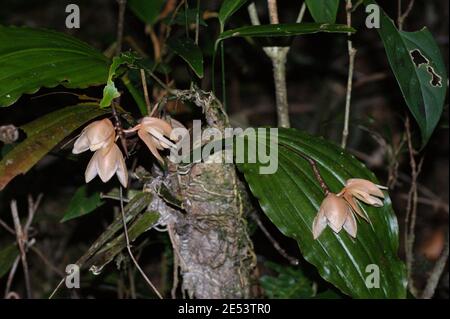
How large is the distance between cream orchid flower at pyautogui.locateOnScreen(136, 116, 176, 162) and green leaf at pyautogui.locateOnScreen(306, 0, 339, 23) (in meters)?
0.48

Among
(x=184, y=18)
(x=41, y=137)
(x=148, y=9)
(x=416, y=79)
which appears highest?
(x=148, y=9)

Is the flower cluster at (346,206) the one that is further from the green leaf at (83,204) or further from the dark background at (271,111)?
the green leaf at (83,204)

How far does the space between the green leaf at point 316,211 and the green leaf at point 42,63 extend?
1.40 ft

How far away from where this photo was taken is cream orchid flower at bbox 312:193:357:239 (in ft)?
4.46

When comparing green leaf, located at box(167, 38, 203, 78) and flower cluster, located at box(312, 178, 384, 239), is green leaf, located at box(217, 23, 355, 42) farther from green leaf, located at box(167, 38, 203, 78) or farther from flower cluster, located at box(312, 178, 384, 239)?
flower cluster, located at box(312, 178, 384, 239)

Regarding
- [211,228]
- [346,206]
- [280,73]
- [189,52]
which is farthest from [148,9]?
[346,206]

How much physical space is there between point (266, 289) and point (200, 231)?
46 centimetres

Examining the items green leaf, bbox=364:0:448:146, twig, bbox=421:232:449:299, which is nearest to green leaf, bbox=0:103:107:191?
green leaf, bbox=364:0:448:146

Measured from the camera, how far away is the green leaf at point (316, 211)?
1.41 meters

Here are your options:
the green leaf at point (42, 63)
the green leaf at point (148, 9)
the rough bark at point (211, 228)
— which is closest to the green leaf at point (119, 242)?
the rough bark at point (211, 228)

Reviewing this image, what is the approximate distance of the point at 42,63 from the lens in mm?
1446

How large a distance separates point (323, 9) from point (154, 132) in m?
0.55

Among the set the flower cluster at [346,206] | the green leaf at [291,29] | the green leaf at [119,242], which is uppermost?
the green leaf at [291,29]

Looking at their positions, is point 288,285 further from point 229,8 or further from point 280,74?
point 229,8
